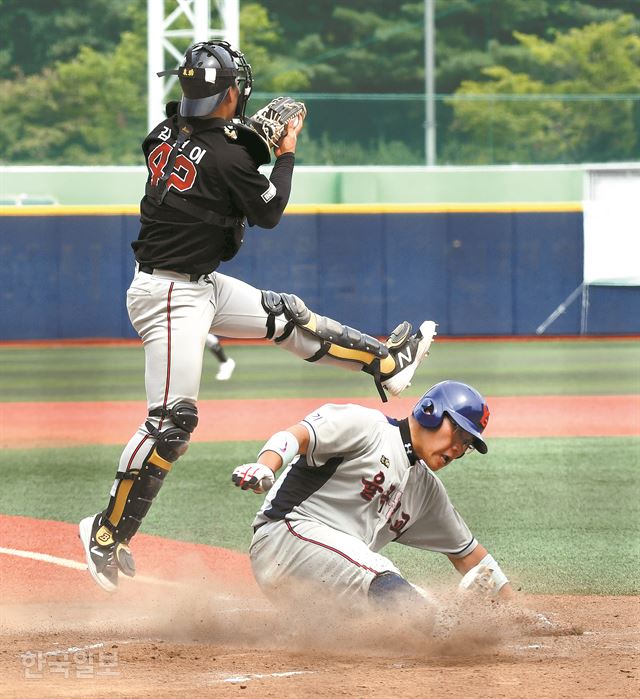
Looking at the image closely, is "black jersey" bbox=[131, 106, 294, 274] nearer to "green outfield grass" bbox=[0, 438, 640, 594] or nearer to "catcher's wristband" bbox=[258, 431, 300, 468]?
"catcher's wristband" bbox=[258, 431, 300, 468]

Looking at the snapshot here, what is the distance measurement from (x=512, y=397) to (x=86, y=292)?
25.9ft

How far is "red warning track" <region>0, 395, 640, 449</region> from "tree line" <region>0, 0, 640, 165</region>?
13590 millimetres

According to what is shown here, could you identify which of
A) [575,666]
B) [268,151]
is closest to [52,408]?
[268,151]

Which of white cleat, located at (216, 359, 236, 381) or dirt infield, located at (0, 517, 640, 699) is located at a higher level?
dirt infield, located at (0, 517, 640, 699)

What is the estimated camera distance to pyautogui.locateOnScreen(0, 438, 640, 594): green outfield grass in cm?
661

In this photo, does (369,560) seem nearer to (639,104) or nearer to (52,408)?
(52,408)

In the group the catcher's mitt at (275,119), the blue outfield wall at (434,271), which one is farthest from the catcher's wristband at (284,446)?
the blue outfield wall at (434,271)

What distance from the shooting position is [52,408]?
42.7 feet

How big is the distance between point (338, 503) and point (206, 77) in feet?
5.78

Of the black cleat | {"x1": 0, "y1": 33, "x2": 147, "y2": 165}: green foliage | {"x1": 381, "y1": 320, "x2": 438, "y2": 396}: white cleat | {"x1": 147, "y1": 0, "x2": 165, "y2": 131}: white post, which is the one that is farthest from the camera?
{"x1": 0, "y1": 33, "x2": 147, "y2": 165}: green foliage

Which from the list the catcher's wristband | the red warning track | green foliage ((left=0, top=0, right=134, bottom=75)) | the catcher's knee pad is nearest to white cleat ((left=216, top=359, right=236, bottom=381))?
the red warning track

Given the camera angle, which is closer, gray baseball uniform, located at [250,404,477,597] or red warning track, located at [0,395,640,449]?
gray baseball uniform, located at [250,404,477,597]

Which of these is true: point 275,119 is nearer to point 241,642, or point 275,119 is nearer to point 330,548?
point 330,548

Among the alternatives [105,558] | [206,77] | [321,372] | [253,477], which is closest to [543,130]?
[321,372]
